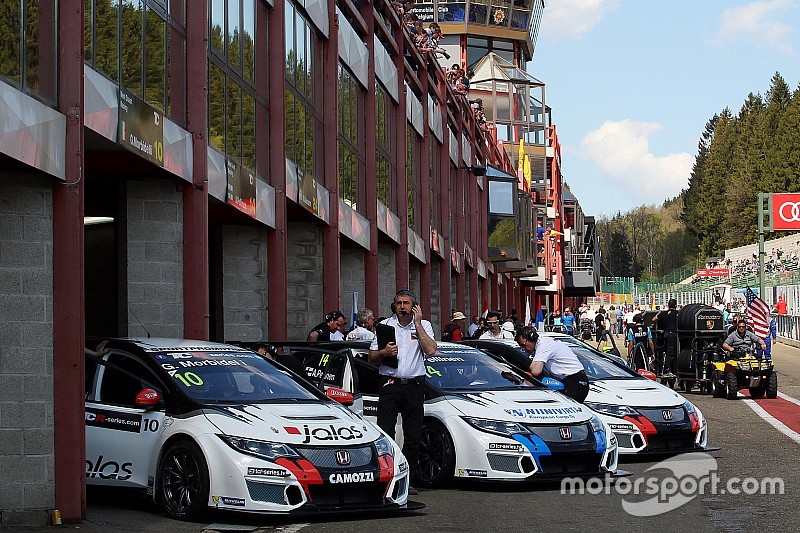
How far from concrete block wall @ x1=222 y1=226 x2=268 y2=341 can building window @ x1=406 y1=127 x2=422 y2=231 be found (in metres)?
15.7

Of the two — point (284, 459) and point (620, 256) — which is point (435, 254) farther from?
point (620, 256)

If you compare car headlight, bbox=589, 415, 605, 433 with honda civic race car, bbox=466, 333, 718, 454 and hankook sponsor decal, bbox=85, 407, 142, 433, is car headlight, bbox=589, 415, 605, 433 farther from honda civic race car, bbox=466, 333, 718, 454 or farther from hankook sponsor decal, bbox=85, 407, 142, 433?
hankook sponsor decal, bbox=85, 407, 142, 433

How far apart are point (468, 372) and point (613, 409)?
91.0 inches

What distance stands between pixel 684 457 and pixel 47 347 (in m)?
7.58

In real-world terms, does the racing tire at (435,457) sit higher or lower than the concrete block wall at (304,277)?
lower

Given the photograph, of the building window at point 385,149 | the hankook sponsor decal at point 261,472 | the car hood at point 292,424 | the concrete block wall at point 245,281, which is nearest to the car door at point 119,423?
the car hood at point 292,424

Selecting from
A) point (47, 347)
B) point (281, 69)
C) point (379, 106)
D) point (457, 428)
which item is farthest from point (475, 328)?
point (47, 347)

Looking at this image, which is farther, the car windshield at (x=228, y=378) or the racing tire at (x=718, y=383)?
the racing tire at (x=718, y=383)

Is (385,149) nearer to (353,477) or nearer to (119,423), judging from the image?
(119,423)

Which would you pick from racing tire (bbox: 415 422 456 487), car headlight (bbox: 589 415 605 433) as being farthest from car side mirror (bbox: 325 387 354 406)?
car headlight (bbox: 589 415 605 433)

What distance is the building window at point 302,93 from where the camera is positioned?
24.3m

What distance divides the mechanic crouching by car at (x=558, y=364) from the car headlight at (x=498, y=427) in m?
2.43

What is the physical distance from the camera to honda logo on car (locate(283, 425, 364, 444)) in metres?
10.5

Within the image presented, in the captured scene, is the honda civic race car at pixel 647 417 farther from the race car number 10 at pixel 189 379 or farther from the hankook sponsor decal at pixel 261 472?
the hankook sponsor decal at pixel 261 472
